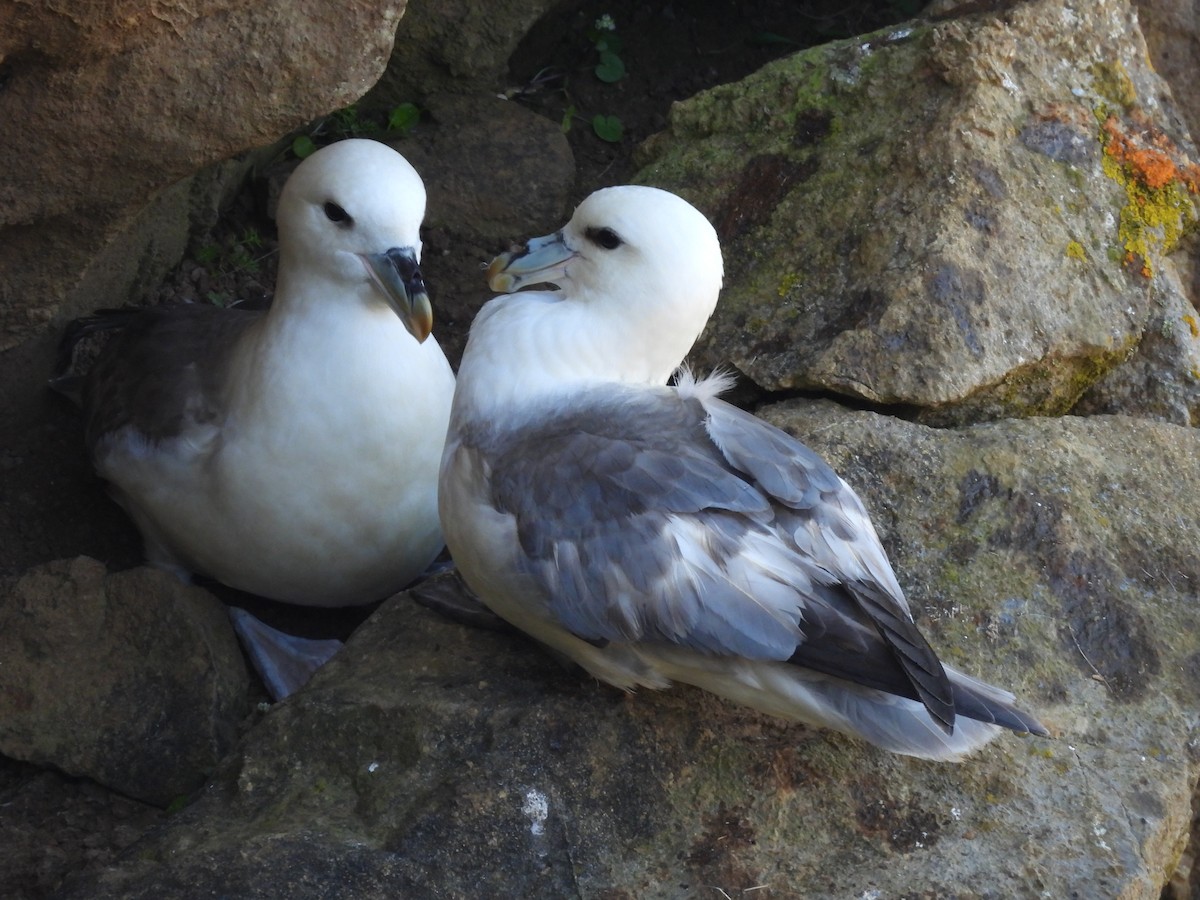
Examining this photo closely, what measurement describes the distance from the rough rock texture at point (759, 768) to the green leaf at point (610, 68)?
2.86 meters

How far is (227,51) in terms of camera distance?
3029 mm

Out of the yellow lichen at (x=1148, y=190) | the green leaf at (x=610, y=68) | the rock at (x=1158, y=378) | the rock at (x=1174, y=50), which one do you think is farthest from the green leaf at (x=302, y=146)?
the rock at (x=1174, y=50)

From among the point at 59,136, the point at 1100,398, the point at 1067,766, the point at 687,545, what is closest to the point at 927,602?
the point at 1067,766

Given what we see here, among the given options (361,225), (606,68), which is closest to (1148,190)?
(361,225)

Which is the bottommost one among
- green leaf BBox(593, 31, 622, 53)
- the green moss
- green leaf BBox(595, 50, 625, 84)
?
green leaf BBox(595, 50, 625, 84)

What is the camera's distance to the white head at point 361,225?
3314 millimetres

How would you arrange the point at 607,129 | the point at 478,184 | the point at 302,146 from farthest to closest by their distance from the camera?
the point at 607,129
the point at 478,184
the point at 302,146

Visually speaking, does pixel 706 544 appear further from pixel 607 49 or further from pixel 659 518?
pixel 607 49

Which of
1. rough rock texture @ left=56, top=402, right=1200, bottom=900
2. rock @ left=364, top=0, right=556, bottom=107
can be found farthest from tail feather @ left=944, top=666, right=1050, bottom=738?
rock @ left=364, top=0, right=556, bottom=107

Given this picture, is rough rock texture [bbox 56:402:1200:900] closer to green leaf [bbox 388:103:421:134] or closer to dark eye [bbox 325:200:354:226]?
dark eye [bbox 325:200:354:226]

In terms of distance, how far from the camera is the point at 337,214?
340 cm

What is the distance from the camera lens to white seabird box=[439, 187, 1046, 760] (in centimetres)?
257

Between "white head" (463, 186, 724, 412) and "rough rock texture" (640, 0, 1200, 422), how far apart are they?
0.72 meters

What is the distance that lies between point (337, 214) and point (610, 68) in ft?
8.36
